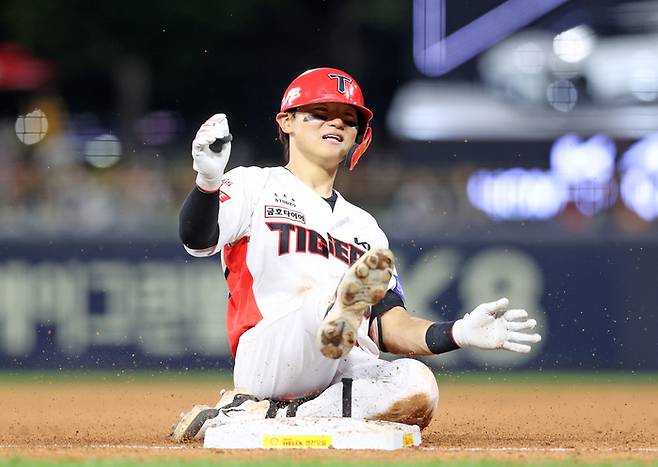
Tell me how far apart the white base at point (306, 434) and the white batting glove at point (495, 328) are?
55cm

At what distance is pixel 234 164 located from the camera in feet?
48.5

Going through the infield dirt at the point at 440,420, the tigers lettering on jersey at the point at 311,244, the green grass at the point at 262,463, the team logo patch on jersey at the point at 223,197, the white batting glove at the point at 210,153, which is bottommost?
the infield dirt at the point at 440,420

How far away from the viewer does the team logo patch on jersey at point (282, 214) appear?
6.28m

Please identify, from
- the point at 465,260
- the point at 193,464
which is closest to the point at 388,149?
the point at 465,260

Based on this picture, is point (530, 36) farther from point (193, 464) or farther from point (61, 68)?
point (61, 68)

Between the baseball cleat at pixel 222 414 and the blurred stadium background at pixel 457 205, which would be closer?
the baseball cleat at pixel 222 414

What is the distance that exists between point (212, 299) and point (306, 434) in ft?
21.4

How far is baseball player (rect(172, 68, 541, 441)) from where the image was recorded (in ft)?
19.2

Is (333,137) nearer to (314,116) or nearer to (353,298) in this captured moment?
(314,116)

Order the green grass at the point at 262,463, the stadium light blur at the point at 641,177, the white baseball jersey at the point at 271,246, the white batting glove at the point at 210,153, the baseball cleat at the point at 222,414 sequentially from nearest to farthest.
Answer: the green grass at the point at 262,463, the white batting glove at the point at 210,153, the baseball cleat at the point at 222,414, the white baseball jersey at the point at 271,246, the stadium light blur at the point at 641,177

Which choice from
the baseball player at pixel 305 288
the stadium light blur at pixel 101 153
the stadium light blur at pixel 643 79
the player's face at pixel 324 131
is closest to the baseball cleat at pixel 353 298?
the baseball player at pixel 305 288

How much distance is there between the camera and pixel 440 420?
8.41m

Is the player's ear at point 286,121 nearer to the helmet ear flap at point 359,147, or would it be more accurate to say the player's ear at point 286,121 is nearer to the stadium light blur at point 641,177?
the helmet ear flap at point 359,147

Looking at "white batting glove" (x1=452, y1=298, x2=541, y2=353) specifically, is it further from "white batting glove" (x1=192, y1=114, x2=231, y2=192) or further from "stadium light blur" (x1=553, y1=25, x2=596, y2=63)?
"stadium light blur" (x1=553, y1=25, x2=596, y2=63)
